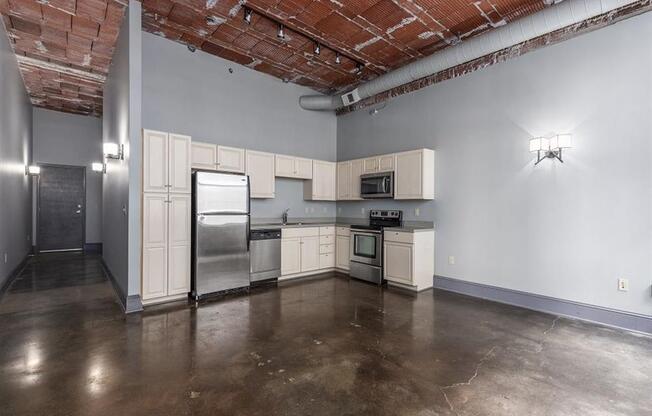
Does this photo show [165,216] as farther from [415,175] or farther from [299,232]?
[415,175]

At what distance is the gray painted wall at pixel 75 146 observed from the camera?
7.67 meters

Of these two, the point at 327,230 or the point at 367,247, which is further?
the point at 327,230

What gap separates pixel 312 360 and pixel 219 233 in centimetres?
A: 242

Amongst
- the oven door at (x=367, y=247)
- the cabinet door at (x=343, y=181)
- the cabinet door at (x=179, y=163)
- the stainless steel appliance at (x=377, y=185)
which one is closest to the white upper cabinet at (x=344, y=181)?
the cabinet door at (x=343, y=181)

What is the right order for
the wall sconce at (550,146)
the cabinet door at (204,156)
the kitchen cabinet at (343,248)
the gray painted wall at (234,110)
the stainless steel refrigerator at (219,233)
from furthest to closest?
the kitchen cabinet at (343,248), the gray painted wall at (234,110), the cabinet door at (204,156), the stainless steel refrigerator at (219,233), the wall sconce at (550,146)

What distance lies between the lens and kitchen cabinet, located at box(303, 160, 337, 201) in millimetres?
6066

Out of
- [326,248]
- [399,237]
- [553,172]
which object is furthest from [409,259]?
[553,172]

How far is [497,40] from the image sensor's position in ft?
12.6

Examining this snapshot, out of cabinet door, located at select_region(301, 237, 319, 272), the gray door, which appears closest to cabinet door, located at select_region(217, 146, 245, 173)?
cabinet door, located at select_region(301, 237, 319, 272)

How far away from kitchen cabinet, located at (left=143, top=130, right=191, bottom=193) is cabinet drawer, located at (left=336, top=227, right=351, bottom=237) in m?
2.77

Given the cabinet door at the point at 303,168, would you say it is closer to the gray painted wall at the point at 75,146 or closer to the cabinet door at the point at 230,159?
the cabinet door at the point at 230,159

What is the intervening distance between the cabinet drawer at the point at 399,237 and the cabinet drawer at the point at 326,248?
1.25 m

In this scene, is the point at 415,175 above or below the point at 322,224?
above

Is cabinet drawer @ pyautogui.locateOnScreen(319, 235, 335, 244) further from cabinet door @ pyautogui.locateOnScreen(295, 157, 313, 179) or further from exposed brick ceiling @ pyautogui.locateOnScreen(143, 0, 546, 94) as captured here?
exposed brick ceiling @ pyautogui.locateOnScreen(143, 0, 546, 94)
